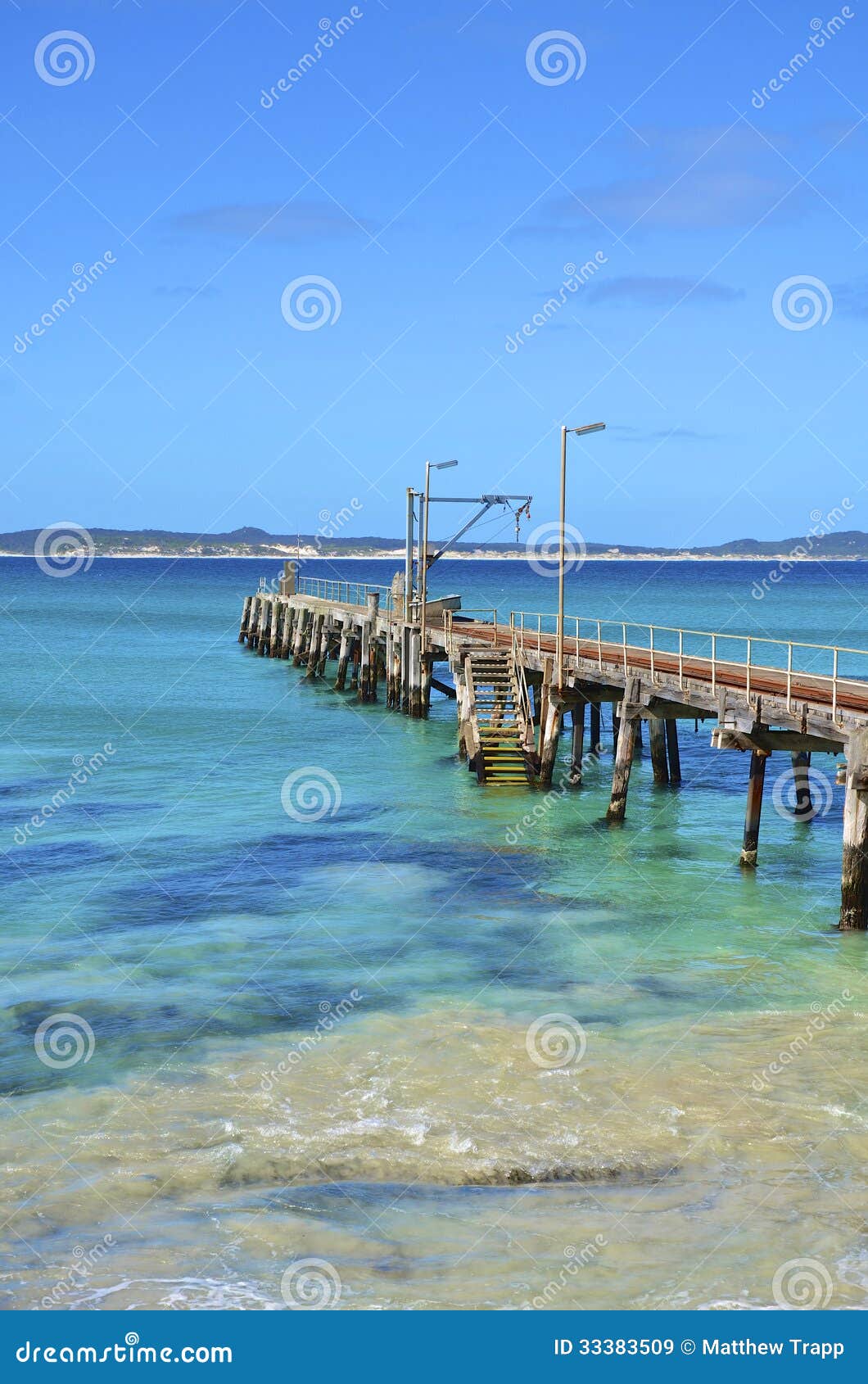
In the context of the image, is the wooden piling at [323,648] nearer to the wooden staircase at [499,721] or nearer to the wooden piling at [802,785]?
the wooden staircase at [499,721]

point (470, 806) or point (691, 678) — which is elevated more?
point (691, 678)

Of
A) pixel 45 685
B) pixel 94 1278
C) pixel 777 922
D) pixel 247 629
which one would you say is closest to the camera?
pixel 94 1278

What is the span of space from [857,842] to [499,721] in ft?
45.6

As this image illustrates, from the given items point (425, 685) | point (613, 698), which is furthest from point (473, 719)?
point (425, 685)

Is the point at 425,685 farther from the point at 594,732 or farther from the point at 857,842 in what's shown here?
the point at 857,842

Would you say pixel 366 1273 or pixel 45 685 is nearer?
pixel 366 1273

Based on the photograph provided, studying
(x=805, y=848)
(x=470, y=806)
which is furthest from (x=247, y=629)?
(x=805, y=848)

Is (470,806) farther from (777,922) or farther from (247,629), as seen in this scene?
(247,629)

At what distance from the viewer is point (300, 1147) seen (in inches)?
463

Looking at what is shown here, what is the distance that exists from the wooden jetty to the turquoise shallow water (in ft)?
3.94

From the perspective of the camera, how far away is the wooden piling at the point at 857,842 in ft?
58.9

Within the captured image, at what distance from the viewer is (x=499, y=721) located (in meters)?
31.2

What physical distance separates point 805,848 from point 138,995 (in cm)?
1306

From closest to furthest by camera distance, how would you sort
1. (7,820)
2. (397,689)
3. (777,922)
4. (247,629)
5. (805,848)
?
(777,922) < (805,848) < (7,820) < (397,689) < (247,629)
